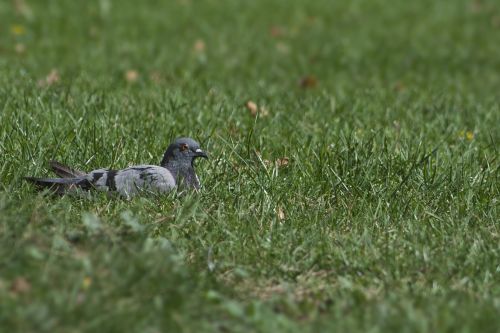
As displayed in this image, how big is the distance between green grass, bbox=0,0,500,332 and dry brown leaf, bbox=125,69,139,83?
0.46ft

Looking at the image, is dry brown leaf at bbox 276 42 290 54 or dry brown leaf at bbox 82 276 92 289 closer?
dry brown leaf at bbox 82 276 92 289

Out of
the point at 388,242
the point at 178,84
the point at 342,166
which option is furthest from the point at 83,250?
the point at 178,84

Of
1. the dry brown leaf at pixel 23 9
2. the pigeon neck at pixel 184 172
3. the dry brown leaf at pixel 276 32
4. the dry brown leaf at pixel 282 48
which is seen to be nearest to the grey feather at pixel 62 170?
the pigeon neck at pixel 184 172

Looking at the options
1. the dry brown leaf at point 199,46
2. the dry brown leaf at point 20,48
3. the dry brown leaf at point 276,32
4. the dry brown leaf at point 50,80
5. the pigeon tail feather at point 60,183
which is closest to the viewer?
the pigeon tail feather at point 60,183

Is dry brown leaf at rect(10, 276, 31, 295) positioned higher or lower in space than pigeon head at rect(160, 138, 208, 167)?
higher

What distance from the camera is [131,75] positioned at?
29.1 feet

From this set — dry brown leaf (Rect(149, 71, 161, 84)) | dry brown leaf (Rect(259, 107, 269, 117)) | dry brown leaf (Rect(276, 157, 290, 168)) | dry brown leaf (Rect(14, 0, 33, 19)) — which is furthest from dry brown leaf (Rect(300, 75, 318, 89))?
dry brown leaf (Rect(276, 157, 290, 168))

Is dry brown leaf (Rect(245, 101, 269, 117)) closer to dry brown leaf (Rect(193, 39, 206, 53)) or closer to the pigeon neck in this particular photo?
the pigeon neck

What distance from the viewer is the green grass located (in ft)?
10.9

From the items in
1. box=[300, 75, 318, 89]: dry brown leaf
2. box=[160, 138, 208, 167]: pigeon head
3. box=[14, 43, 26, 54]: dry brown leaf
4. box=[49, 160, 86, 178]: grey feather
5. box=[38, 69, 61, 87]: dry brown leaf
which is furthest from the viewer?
box=[14, 43, 26, 54]: dry brown leaf

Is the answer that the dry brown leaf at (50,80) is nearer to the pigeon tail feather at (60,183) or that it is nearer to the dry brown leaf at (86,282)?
the pigeon tail feather at (60,183)

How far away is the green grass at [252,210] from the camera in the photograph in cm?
332

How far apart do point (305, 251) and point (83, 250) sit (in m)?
0.98

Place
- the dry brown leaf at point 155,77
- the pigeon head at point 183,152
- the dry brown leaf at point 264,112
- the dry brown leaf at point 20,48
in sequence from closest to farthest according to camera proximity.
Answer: the pigeon head at point 183,152, the dry brown leaf at point 264,112, the dry brown leaf at point 155,77, the dry brown leaf at point 20,48
